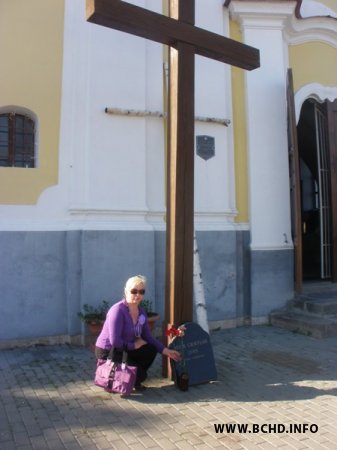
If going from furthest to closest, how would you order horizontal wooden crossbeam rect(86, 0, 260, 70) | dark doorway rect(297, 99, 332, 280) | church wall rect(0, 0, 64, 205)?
dark doorway rect(297, 99, 332, 280) < church wall rect(0, 0, 64, 205) < horizontal wooden crossbeam rect(86, 0, 260, 70)

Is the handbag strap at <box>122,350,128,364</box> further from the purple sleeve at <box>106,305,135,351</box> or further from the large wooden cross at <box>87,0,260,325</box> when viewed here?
the large wooden cross at <box>87,0,260,325</box>

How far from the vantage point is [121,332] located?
455 cm

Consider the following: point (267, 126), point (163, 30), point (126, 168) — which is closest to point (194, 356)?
point (126, 168)

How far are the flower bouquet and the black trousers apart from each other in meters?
0.22

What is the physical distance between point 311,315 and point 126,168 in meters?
3.49

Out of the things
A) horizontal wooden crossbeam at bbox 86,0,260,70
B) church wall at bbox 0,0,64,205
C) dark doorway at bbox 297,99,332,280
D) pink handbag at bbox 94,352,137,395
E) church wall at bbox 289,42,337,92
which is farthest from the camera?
dark doorway at bbox 297,99,332,280

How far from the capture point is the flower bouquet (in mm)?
4648

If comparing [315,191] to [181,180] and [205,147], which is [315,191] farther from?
[181,180]

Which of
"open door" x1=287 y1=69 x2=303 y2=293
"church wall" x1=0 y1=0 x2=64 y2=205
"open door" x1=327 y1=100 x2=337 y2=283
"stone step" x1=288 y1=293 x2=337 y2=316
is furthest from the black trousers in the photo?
"open door" x1=327 y1=100 x2=337 y2=283

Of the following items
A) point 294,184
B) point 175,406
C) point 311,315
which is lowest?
point 175,406

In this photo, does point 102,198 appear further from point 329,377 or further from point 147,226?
point 329,377

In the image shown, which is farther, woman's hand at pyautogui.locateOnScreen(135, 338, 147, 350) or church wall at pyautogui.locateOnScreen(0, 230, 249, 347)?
church wall at pyautogui.locateOnScreen(0, 230, 249, 347)

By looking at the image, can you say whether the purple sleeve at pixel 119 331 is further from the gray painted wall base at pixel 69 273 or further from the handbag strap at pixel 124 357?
the gray painted wall base at pixel 69 273

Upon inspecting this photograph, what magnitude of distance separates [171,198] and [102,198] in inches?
77.2
